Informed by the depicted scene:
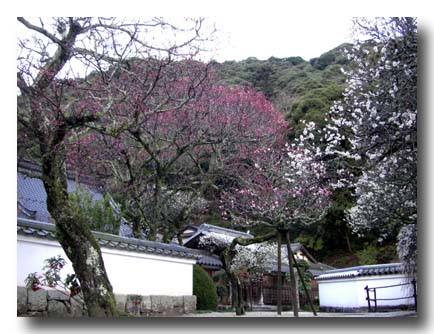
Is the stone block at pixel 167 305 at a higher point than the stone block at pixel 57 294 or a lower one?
lower

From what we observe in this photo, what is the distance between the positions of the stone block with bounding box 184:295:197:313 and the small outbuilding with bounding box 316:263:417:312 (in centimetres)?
95

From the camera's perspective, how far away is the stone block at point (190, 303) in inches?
142

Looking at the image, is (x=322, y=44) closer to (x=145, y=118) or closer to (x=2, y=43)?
(x=145, y=118)

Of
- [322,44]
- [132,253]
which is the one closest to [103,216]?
[132,253]

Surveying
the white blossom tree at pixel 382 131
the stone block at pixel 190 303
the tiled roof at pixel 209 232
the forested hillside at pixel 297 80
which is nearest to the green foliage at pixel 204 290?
the stone block at pixel 190 303

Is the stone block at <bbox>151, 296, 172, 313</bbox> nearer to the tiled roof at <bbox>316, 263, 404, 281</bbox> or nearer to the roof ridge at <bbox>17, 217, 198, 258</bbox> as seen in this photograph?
the roof ridge at <bbox>17, 217, 198, 258</bbox>

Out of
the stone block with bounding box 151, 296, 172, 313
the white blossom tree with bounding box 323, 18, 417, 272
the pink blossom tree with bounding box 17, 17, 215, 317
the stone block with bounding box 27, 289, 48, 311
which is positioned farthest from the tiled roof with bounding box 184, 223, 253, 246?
the stone block with bounding box 27, 289, 48, 311

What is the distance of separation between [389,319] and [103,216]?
232 centimetres

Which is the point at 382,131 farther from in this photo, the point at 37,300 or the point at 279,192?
the point at 37,300

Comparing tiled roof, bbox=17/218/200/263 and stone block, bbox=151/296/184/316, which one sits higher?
tiled roof, bbox=17/218/200/263

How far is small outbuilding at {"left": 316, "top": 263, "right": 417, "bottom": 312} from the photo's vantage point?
11.6 feet

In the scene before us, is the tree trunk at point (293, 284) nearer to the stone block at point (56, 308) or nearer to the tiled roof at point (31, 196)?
the stone block at point (56, 308)

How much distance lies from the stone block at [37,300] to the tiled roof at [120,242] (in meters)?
0.39

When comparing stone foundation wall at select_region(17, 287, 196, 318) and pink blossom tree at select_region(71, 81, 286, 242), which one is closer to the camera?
stone foundation wall at select_region(17, 287, 196, 318)
